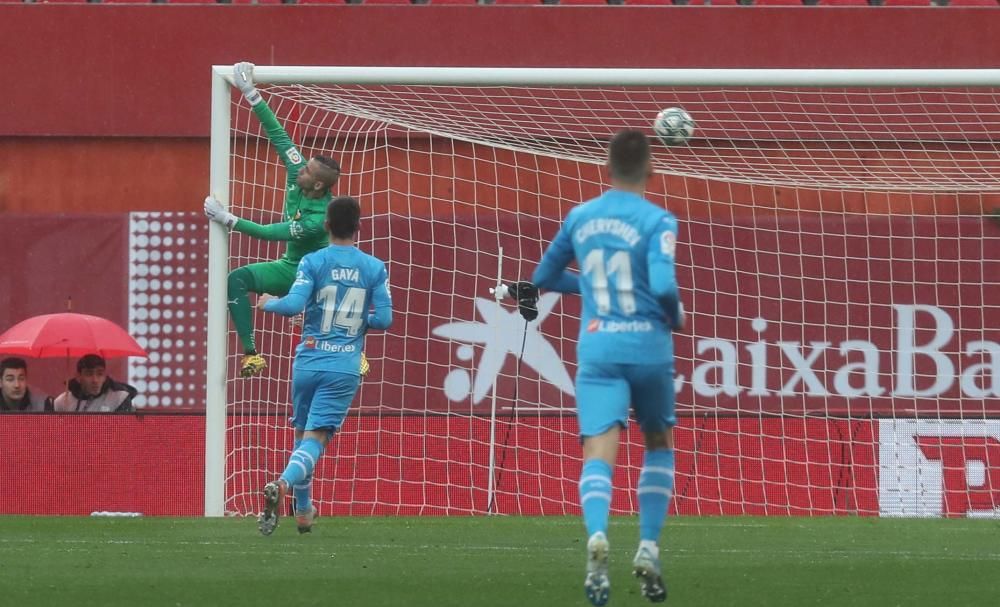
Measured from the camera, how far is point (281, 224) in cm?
916

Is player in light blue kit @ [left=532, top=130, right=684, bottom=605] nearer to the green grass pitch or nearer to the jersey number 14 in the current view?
the green grass pitch

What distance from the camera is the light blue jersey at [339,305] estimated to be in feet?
25.8

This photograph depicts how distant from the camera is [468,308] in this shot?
14.8 m

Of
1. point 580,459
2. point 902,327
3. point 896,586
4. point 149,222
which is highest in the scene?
point 149,222

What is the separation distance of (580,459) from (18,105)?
742 cm

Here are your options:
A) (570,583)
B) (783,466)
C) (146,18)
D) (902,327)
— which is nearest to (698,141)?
(902,327)

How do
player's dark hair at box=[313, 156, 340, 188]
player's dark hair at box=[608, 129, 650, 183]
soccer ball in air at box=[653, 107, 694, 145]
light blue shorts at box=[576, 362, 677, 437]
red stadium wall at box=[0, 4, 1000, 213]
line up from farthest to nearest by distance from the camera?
red stadium wall at box=[0, 4, 1000, 213] < player's dark hair at box=[313, 156, 340, 188] < soccer ball in air at box=[653, 107, 694, 145] < player's dark hair at box=[608, 129, 650, 183] < light blue shorts at box=[576, 362, 677, 437]

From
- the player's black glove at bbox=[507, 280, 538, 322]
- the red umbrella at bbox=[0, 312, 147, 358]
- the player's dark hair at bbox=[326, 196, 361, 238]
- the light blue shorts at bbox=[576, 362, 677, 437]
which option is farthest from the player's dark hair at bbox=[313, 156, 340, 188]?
the red umbrella at bbox=[0, 312, 147, 358]

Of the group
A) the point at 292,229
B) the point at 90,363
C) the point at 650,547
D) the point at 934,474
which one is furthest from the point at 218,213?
the point at 934,474

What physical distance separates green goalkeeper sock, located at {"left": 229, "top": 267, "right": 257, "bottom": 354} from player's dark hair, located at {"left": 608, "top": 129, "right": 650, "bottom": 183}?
15.1ft

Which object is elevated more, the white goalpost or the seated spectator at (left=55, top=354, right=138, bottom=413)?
the white goalpost

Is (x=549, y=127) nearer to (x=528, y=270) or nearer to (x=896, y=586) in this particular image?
(x=528, y=270)

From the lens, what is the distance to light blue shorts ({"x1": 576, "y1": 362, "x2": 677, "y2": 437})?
5262 millimetres

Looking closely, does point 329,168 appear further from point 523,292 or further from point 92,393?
point 92,393
